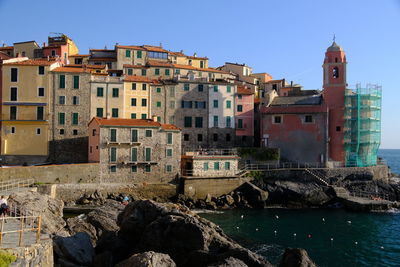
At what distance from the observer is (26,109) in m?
44.5

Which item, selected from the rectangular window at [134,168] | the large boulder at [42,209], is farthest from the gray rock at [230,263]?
the rectangular window at [134,168]

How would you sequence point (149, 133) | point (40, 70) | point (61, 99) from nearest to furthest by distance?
1. point (149, 133)
2. point (40, 70)
3. point (61, 99)

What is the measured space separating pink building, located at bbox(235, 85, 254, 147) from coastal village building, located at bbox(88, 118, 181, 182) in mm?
11344

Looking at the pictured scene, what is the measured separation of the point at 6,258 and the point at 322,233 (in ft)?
84.2

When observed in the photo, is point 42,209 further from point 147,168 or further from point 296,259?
point 147,168

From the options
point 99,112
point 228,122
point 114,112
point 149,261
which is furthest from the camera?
point 228,122

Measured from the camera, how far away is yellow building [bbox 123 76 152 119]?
48.2 m

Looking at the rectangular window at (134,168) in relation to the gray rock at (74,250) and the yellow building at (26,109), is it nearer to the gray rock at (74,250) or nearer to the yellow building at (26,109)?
the yellow building at (26,109)

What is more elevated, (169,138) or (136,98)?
(136,98)

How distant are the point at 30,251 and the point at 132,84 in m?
35.9

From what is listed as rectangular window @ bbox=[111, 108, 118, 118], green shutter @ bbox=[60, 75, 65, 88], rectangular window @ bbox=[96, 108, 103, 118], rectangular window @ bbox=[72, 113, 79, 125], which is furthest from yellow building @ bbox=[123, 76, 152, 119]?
green shutter @ bbox=[60, 75, 65, 88]

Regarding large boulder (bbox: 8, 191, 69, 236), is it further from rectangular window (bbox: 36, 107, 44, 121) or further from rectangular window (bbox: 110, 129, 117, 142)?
rectangular window (bbox: 36, 107, 44, 121)

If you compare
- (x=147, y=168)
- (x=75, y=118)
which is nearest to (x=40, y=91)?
(x=75, y=118)

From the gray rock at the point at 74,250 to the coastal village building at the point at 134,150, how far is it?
20742 millimetres
